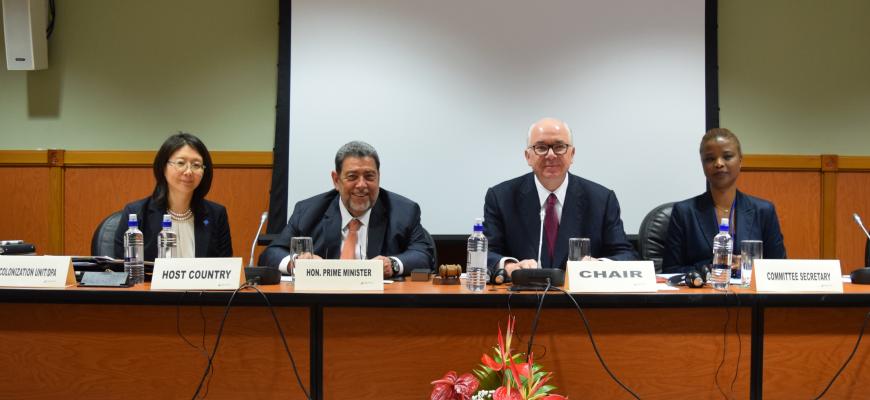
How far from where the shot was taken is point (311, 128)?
3402mm

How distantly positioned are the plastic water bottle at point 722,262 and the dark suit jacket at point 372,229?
985 mm

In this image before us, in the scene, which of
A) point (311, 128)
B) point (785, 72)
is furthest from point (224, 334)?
point (785, 72)

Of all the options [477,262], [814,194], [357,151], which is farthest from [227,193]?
[814,194]

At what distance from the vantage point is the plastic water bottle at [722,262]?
1.70 meters

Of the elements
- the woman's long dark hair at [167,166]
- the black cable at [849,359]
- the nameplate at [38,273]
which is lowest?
the black cable at [849,359]

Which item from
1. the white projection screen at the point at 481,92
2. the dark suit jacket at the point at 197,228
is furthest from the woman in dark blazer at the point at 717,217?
the dark suit jacket at the point at 197,228

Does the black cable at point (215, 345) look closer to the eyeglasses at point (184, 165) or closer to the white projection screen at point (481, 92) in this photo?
the eyeglasses at point (184, 165)

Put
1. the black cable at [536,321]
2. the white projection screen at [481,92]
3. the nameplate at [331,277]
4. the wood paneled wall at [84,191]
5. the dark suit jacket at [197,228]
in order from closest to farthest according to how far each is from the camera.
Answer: the black cable at [536,321]
the nameplate at [331,277]
the dark suit jacket at [197,228]
the white projection screen at [481,92]
the wood paneled wall at [84,191]

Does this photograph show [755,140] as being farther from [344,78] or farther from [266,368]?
[266,368]

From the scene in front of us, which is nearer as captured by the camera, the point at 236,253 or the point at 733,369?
the point at 733,369

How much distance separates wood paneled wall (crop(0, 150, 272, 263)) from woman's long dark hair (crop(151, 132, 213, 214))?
118 cm

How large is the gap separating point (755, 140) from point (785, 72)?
443 mm

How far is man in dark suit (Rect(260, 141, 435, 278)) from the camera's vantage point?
2.28m

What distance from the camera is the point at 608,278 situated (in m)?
1.63
